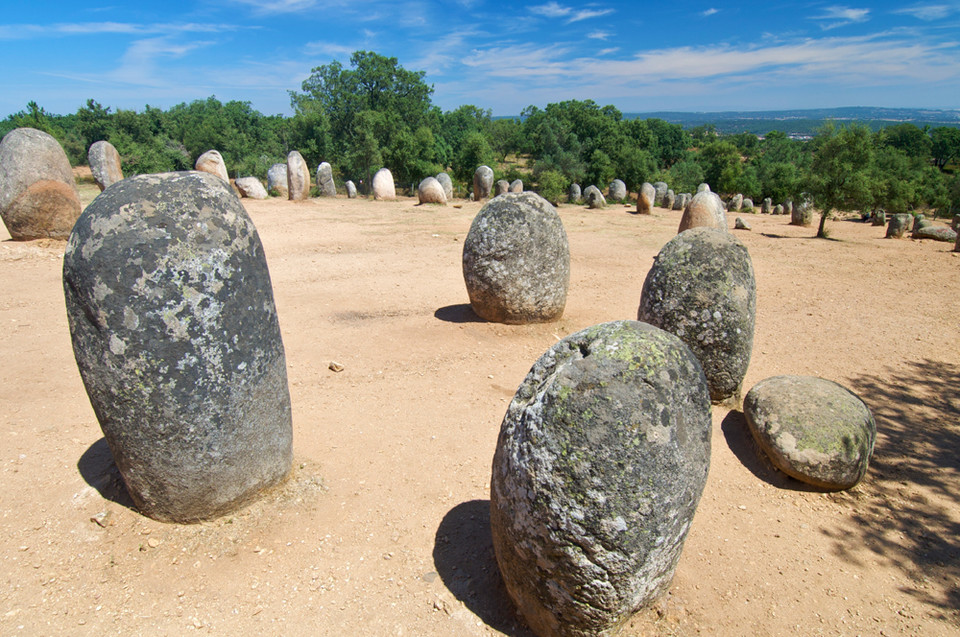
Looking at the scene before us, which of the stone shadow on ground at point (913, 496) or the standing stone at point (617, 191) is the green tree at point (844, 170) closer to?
the stone shadow on ground at point (913, 496)

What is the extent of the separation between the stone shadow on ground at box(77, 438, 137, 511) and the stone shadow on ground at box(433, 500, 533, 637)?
2.52 m

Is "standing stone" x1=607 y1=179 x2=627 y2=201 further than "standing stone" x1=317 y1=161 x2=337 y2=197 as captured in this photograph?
Yes

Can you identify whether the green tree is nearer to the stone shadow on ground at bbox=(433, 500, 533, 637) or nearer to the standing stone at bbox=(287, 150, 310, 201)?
the stone shadow on ground at bbox=(433, 500, 533, 637)

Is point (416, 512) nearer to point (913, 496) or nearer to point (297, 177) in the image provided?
point (913, 496)

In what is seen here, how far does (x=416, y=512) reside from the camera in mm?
4434

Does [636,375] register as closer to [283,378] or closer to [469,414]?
[283,378]

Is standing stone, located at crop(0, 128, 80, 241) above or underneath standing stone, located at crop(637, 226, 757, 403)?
above

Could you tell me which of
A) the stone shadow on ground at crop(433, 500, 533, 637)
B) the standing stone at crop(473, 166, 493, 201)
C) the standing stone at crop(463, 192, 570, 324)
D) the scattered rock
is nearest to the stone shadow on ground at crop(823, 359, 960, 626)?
the stone shadow on ground at crop(433, 500, 533, 637)

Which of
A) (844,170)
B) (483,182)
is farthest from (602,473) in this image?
(483,182)

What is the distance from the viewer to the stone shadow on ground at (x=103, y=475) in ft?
14.1

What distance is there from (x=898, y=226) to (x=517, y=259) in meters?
17.9

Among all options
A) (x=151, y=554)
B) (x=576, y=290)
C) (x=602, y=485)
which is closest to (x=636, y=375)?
(x=602, y=485)

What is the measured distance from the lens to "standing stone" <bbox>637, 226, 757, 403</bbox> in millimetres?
5848

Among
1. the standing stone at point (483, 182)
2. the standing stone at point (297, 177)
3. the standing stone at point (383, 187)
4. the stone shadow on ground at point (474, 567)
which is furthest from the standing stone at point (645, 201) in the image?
the stone shadow on ground at point (474, 567)
